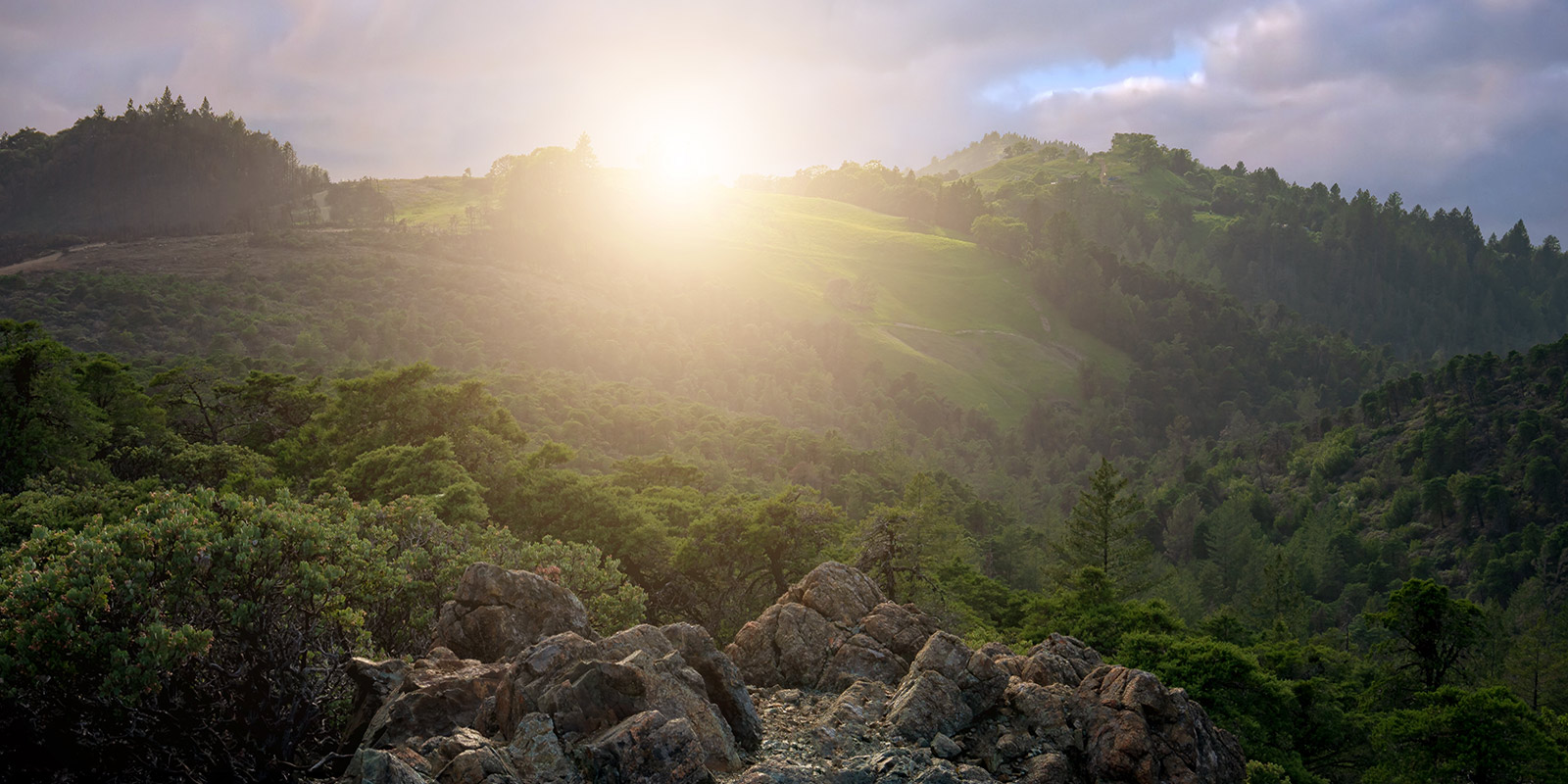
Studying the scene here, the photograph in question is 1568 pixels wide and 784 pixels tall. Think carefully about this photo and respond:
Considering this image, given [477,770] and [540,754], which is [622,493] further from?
[477,770]

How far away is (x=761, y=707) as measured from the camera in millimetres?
27156

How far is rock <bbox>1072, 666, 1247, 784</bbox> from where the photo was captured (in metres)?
25.2

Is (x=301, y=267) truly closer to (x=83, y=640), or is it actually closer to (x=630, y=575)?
(x=630, y=575)

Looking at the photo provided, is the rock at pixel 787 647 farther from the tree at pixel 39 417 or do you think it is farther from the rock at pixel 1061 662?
the tree at pixel 39 417

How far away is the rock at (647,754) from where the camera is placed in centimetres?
2048

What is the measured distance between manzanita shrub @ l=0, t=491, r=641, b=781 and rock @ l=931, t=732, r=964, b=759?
14777 millimetres

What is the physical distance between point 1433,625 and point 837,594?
3706 centimetres

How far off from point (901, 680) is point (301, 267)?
136444mm

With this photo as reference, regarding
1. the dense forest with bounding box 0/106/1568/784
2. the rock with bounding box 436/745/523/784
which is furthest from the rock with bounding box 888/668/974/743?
the dense forest with bounding box 0/106/1568/784

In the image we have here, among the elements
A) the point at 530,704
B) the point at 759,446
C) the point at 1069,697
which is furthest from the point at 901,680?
the point at 759,446

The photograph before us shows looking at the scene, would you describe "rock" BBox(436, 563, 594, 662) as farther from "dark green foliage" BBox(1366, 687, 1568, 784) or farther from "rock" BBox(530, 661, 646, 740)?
"dark green foliage" BBox(1366, 687, 1568, 784)

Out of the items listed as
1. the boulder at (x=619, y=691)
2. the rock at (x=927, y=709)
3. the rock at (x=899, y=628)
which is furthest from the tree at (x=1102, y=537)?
the boulder at (x=619, y=691)

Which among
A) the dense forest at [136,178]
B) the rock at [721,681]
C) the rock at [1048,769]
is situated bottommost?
the rock at [1048,769]

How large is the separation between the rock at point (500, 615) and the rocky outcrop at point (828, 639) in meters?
5.66
